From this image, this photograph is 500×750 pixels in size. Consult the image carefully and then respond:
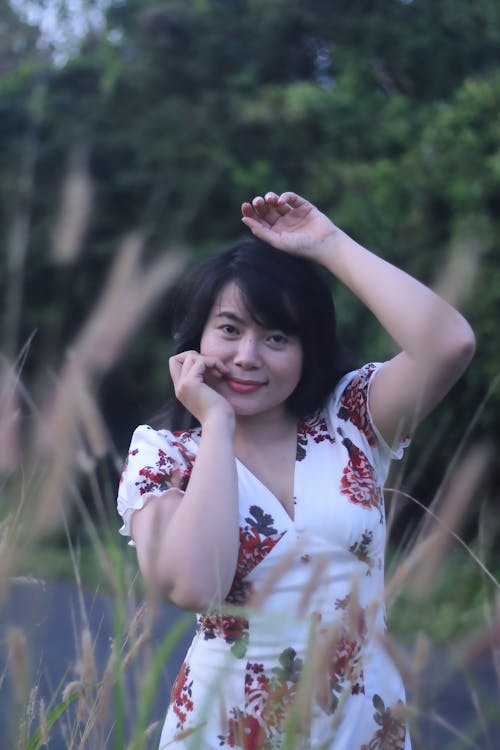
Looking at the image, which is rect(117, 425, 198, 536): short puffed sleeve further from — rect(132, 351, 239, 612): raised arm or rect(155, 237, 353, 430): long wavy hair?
rect(155, 237, 353, 430): long wavy hair

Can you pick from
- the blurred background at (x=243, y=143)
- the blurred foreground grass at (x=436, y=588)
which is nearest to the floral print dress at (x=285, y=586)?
the blurred foreground grass at (x=436, y=588)

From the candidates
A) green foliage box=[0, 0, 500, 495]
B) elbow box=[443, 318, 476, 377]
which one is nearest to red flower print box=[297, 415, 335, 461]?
elbow box=[443, 318, 476, 377]

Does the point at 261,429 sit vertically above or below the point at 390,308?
below

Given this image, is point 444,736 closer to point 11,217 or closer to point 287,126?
point 287,126

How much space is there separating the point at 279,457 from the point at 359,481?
0.16 m

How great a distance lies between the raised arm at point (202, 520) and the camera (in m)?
1.60

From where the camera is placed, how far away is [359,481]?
1907 mm

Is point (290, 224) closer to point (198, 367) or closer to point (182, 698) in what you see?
point (198, 367)

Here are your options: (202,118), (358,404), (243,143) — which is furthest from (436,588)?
(202,118)

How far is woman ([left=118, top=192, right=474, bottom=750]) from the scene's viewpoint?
169 centimetres

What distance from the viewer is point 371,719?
1784mm

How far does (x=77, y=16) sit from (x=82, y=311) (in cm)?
353

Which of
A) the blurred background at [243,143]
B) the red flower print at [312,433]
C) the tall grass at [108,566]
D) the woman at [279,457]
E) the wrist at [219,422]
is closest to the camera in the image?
the tall grass at [108,566]

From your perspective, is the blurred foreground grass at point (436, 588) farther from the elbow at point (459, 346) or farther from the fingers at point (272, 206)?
the fingers at point (272, 206)
